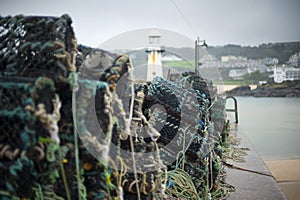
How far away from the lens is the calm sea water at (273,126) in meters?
7.26

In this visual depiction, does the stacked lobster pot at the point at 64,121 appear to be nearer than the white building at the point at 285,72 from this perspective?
Yes

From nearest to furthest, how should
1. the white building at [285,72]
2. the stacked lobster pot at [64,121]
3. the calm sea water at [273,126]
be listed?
the stacked lobster pot at [64,121] → the calm sea water at [273,126] → the white building at [285,72]

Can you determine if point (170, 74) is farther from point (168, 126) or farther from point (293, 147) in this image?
point (293, 147)

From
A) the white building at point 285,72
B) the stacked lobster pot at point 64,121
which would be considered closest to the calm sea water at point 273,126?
the white building at point 285,72

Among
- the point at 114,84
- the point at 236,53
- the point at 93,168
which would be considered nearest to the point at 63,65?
the point at 114,84

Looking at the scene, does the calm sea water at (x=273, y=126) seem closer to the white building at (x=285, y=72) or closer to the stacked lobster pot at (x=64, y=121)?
the white building at (x=285, y=72)

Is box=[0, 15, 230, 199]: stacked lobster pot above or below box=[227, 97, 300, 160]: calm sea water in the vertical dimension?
above

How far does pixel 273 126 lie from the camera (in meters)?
11.2

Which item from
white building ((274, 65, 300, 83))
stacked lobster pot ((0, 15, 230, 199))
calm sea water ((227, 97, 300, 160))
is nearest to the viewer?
stacked lobster pot ((0, 15, 230, 199))

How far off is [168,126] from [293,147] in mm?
6491

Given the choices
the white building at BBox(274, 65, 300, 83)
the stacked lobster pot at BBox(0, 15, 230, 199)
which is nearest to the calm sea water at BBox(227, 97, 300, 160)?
the white building at BBox(274, 65, 300, 83)

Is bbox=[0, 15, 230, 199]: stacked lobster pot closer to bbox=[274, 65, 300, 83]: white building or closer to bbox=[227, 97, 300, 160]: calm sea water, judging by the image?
bbox=[227, 97, 300, 160]: calm sea water

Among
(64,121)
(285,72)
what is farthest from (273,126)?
(64,121)

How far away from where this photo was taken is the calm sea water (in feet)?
23.8
